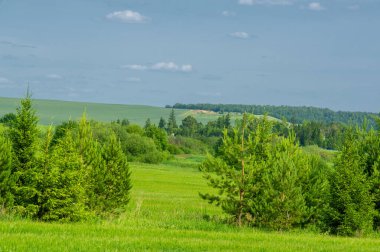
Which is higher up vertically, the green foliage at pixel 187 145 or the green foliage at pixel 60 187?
the green foliage at pixel 60 187

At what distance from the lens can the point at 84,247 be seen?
49.4ft

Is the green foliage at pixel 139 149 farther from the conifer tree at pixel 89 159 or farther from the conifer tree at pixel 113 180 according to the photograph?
the conifer tree at pixel 89 159

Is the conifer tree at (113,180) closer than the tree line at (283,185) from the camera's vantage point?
No

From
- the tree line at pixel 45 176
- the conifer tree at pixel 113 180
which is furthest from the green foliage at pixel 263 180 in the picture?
the tree line at pixel 45 176

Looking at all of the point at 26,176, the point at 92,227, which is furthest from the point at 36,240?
the point at 26,176

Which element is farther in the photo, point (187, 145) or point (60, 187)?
point (187, 145)

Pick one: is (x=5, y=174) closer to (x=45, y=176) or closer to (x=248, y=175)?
(x=45, y=176)

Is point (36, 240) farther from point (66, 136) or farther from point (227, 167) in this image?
point (227, 167)

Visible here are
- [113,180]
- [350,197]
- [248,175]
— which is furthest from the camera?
[113,180]

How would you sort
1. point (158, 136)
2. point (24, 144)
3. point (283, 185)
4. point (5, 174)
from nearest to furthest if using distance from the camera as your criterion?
point (5, 174) → point (24, 144) → point (283, 185) → point (158, 136)

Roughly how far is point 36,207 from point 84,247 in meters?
7.23

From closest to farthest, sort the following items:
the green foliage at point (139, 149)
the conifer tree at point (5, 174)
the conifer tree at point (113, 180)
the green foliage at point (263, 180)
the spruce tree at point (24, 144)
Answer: the conifer tree at point (5, 174), the spruce tree at point (24, 144), the green foliage at point (263, 180), the conifer tree at point (113, 180), the green foliage at point (139, 149)

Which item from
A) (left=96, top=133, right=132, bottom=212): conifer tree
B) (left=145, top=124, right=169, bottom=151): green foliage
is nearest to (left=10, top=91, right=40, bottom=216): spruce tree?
(left=96, top=133, right=132, bottom=212): conifer tree

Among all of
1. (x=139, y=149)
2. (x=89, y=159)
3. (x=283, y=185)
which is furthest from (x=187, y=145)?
(x=283, y=185)
